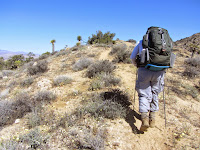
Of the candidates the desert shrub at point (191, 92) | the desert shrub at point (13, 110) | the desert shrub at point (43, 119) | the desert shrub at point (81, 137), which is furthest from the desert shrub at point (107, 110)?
the desert shrub at point (191, 92)

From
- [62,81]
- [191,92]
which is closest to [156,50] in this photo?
[191,92]

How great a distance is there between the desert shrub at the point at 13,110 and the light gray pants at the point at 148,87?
3.09 metres

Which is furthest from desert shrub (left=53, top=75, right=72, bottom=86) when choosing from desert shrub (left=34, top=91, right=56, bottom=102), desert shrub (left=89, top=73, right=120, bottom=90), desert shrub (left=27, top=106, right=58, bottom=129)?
desert shrub (left=27, top=106, right=58, bottom=129)

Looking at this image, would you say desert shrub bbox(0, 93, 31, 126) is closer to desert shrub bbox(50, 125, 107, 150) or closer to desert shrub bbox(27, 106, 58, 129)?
desert shrub bbox(27, 106, 58, 129)

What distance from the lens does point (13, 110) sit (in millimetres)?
3596

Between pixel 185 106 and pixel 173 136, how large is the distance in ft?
5.45

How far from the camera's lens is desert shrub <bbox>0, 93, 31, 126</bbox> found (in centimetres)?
332

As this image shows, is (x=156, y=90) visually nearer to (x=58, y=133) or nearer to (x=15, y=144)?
(x=58, y=133)

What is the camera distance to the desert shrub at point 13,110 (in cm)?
332

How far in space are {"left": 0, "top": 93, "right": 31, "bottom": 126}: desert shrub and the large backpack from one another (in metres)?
3.35

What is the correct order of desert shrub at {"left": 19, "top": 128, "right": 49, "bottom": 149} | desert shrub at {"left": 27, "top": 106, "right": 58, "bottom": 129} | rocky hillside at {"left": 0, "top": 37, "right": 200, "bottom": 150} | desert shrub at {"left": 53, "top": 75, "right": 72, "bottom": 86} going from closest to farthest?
1. desert shrub at {"left": 19, "top": 128, "right": 49, "bottom": 149}
2. rocky hillside at {"left": 0, "top": 37, "right": 200, "bottom": 150}
3. desert shrub at {"left": 27, "top": 106, "right": 58, "bottom": 129}
4. desert shrub at {"left": 53, "top": 75, "right": 72, "bottom": 86}

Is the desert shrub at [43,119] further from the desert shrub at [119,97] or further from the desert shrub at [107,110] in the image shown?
the desert shrub at [119,97]

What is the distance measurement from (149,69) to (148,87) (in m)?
0.41

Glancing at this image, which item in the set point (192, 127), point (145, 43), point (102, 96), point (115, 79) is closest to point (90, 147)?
point (102, 96)
